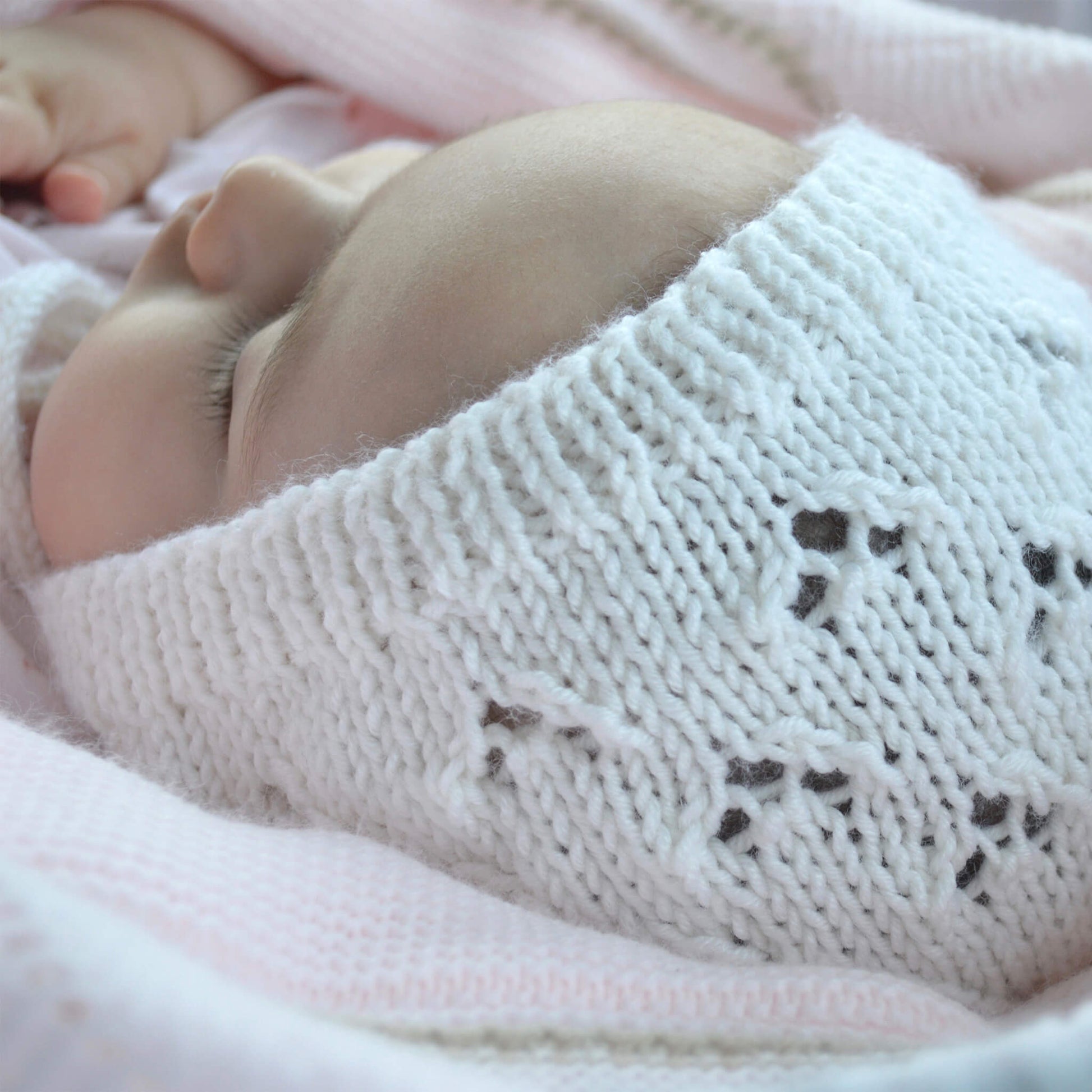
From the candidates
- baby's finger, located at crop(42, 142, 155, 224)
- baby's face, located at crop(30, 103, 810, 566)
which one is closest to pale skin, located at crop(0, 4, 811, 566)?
baby's face, located at crop(30, 103, 810, 566)

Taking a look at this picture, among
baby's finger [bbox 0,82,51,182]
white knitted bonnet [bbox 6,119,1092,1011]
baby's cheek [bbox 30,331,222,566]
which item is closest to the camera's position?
white knitted bonnet [bbox 6,119,1092,1011]

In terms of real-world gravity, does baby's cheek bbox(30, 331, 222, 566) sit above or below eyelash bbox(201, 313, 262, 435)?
below

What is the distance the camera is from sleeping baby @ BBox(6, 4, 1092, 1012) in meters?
0.51

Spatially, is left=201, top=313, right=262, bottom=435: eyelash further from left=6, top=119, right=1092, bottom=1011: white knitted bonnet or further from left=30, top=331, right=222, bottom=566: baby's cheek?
left=6, top=119, right=1092, bottom=1011: white knitted bonnet

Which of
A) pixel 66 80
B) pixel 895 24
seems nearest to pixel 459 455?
pixel 66 80

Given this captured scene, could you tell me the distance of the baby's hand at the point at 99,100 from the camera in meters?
0.95

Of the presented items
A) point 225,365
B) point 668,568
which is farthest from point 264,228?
point 668,568

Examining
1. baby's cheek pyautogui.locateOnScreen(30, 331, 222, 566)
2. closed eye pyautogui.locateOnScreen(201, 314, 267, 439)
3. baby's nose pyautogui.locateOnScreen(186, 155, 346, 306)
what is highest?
baby's nose pyautogui.locateOnScreen(186, 155, 346, 306)

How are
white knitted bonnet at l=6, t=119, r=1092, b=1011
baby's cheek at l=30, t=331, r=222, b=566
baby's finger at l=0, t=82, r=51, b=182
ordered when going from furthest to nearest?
baby's finger at l=0, t=82, r=51, b=182
baby's cheek at l=30, t=331, r=222, b=566
white knitted bonnet at l=6, t=119, r=1092, b=1011

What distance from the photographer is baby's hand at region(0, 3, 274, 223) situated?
95 cm

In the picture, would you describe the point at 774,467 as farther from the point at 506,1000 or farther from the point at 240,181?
the point at 240,181

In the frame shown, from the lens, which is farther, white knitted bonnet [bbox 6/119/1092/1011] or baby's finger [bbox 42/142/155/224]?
baby's finger [bbox 42/142/155/224]

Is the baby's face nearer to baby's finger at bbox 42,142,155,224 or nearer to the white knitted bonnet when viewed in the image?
the white knitted bonnet

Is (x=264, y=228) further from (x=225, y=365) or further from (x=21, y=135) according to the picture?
(x=21, y=135)
